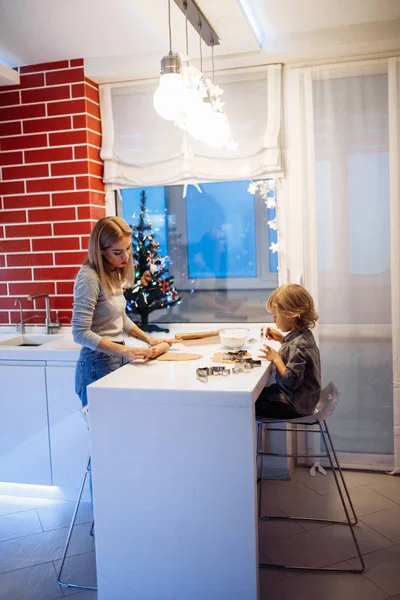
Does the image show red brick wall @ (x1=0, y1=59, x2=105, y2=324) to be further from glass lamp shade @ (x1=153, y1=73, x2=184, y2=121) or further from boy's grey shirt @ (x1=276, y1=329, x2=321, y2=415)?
boy's grey shirt @ (x1=276, y1=329, x2=321, y2=415)

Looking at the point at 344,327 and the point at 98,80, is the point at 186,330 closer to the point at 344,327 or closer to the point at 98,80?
the point at 344,327

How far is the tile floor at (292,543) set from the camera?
2.33 meters

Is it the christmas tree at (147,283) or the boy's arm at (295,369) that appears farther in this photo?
the christmas tree at (147,283)

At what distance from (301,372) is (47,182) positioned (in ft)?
6.58

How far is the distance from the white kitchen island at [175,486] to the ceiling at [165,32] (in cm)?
166

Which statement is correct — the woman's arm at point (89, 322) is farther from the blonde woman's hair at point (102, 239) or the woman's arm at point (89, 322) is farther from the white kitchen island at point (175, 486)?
the white kitchen island at point (175, 486)

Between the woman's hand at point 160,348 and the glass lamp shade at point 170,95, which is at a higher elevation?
the glass lamp shade at point 170,95

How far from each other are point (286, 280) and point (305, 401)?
1.17 m

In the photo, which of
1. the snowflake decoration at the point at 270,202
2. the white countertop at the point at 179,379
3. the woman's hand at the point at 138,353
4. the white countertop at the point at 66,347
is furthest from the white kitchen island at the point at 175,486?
the snowflake decoration at the point at 270,202

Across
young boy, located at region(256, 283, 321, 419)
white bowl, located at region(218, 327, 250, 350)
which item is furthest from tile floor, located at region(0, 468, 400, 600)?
white bowl, located at region(218, 327, 250, 350)

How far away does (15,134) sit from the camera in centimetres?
355

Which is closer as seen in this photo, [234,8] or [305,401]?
[305,401]

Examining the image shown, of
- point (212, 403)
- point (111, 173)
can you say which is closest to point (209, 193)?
point (111, 173)

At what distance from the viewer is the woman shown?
2422 mm
